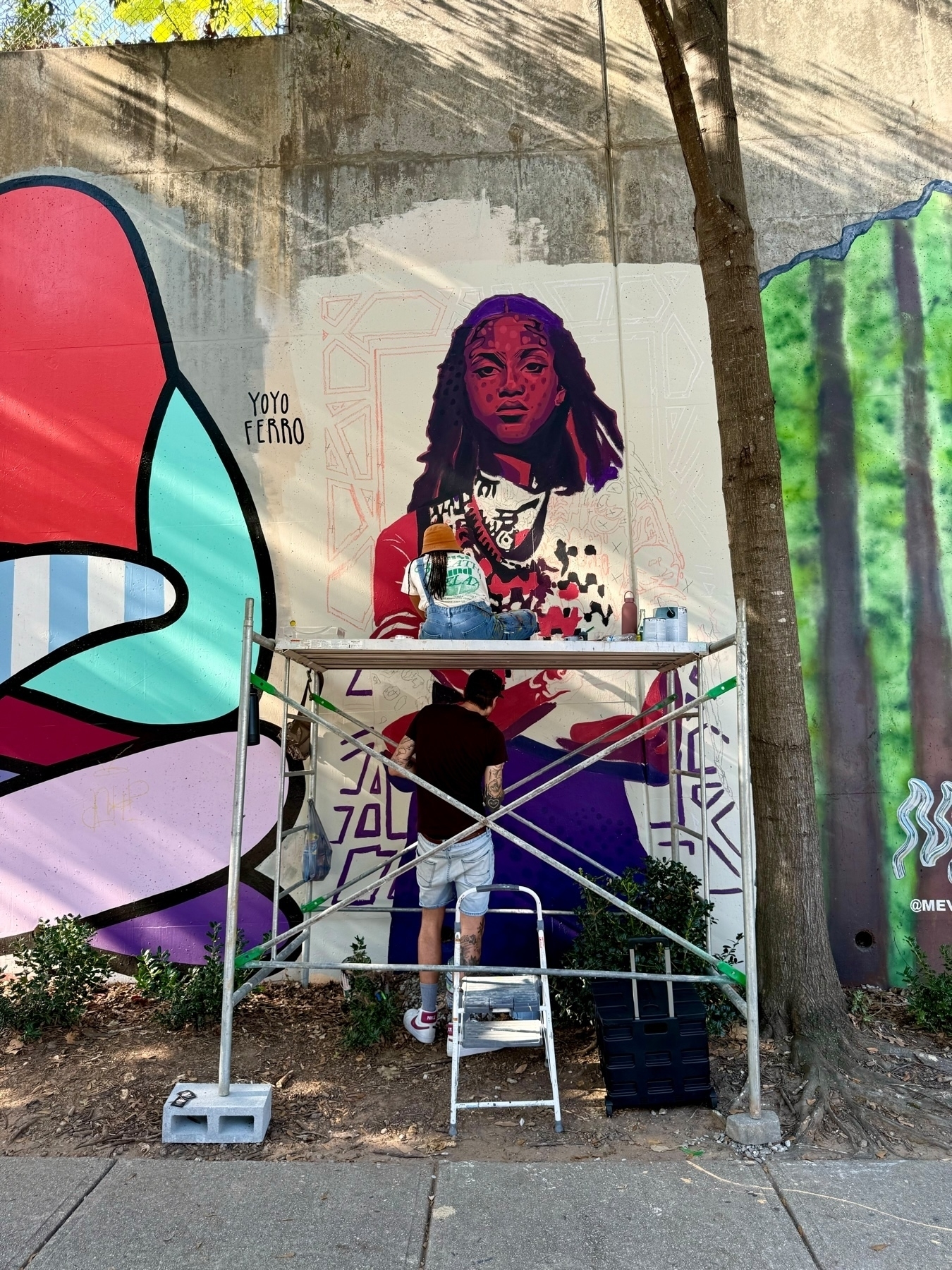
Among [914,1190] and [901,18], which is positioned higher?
[901,18]

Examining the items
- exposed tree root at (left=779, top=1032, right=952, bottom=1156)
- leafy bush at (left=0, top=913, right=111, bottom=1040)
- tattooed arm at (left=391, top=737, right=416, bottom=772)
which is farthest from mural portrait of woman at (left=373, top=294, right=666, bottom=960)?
leafy bush at (left=0, top=913, right=111, bottom=1040)

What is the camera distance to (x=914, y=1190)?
11.0ft

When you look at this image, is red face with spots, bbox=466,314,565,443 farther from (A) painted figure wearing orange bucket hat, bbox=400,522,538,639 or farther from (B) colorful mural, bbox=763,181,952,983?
(B) colorful mural, bbox=763,181,952,983

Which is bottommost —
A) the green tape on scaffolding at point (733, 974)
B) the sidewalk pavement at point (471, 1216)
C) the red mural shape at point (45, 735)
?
the sidewalk pavement at point (471, 1216)

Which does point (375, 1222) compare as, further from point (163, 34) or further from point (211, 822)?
point (163, 34)

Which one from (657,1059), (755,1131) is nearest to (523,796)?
(657,1059)

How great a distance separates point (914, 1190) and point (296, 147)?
697 centimetres

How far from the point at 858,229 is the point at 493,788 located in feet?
15.4

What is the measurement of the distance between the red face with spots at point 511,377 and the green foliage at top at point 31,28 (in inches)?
156

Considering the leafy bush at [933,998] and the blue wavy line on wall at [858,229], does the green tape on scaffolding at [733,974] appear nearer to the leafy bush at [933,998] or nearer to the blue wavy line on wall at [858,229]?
the leafy bush at [933,998]

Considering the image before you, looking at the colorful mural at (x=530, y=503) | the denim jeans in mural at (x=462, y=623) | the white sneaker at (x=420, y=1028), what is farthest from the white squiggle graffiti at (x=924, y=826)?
the white sneaker at (x=420, y=1028)

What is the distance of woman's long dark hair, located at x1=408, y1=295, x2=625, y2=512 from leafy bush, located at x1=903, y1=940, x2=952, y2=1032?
11.8ft

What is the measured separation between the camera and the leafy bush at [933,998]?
15.9ft

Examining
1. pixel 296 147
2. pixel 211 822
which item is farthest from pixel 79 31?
pixel 211 822
